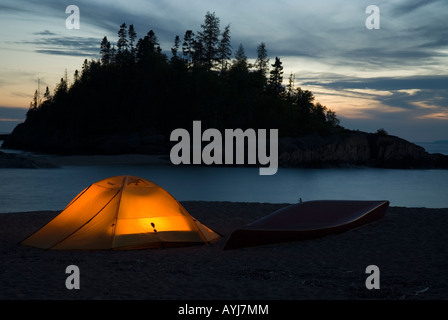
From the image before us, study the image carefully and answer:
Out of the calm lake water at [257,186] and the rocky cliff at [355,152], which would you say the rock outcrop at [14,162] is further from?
the rocky cliff at [355,152]

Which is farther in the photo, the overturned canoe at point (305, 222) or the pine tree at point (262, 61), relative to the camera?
the pine tree at point (262, 61)

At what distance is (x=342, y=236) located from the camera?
37.9 feet

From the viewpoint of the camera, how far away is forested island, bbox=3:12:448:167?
215 ft

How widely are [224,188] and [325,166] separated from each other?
1025 inches

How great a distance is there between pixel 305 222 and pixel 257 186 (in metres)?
31.4

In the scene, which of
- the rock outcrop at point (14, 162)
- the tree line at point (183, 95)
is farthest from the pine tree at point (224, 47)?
the rock outcrop at point (14, 162)

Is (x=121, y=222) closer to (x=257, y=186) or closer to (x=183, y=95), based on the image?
(x=257, y=186)

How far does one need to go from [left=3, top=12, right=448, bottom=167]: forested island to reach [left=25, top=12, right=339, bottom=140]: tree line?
170mm

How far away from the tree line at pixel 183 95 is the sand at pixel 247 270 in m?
69.0

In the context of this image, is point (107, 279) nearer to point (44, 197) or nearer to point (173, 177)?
point (44, 197)

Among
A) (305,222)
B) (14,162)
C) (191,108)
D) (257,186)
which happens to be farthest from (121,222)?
(191,108)

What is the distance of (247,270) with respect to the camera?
8297 millimetres

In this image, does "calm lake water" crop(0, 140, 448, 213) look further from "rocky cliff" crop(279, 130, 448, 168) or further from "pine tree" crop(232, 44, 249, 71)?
"pine tree" crop(232, 44, 249, 71)

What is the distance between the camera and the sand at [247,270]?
6820mm
